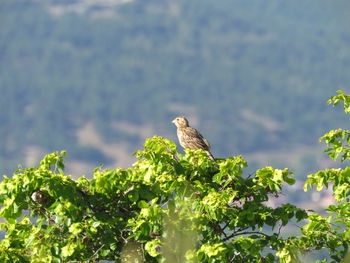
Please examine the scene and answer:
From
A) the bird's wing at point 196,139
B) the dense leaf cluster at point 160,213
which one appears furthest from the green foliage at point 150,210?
the bird's wing at point 196,139

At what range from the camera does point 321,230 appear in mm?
11195

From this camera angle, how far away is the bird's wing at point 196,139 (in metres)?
17.0

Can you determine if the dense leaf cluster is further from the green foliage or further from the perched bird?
the perched bird

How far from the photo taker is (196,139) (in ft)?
57.0

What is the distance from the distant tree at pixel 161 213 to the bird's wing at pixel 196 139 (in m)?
5.65

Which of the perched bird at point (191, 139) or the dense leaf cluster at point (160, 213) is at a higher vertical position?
the perched bird at point (191, 139)

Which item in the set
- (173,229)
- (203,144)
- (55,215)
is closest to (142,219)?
(173,229)

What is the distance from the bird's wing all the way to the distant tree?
5.65m

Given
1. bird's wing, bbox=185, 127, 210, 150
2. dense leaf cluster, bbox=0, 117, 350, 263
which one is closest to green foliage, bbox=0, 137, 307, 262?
dense leaf cluster, bbox=0, 117, 350, 263

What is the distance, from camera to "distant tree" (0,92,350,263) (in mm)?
9859

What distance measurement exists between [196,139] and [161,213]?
24.5 ft

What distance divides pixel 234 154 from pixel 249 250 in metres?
1.48

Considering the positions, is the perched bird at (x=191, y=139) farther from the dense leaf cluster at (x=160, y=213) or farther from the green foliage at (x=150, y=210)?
the green foliage at (x=150, y=210)

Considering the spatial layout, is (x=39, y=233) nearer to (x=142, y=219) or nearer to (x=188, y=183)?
(x=142, y=219)
